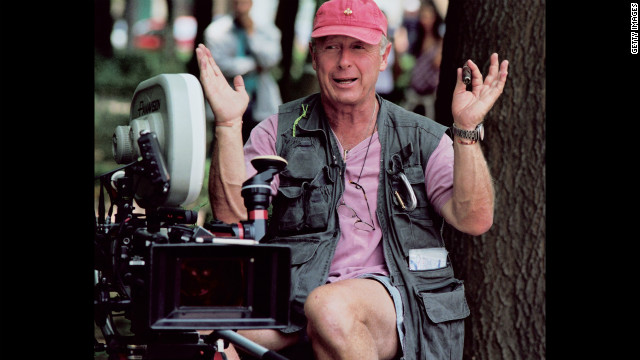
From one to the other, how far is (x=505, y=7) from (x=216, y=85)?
1.67 metres

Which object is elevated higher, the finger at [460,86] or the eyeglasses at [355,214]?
the finger at [460,86]

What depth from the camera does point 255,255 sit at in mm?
2404

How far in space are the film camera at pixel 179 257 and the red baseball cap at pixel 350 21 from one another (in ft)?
2.66

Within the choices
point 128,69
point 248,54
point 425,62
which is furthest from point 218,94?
point 425,62

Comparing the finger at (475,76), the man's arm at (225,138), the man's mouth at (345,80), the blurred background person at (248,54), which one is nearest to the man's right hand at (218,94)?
the man's arm at (225,138)

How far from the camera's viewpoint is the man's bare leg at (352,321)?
9.04ft

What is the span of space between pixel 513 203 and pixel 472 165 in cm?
101

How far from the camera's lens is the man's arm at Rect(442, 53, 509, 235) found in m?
3.05

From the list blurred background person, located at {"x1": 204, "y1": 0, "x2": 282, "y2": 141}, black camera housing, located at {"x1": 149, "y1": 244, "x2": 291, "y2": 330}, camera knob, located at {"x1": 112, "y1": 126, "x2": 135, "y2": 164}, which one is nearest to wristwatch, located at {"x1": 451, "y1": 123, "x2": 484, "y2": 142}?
black camera housing, located at {"x1": 149, "y1": 244, "x2": 291, "y2": 330}

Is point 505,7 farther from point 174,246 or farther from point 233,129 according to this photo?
point 174,246

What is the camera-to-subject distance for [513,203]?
3.98 meters

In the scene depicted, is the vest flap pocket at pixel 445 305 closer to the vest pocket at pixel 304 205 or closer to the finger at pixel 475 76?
the vest pocket at pixel 304 205

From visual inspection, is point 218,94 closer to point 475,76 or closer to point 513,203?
point 475,76

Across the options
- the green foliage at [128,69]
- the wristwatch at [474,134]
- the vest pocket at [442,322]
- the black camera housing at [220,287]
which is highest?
the green foliage at [128,69]
